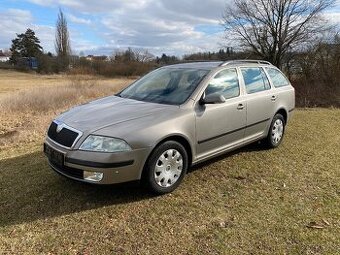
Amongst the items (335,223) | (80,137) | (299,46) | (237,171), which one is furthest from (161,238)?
(299,46)

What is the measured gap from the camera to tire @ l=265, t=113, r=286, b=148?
6383 millimetres

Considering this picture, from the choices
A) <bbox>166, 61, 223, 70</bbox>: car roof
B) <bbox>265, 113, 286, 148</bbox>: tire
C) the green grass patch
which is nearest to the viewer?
the green grass patch

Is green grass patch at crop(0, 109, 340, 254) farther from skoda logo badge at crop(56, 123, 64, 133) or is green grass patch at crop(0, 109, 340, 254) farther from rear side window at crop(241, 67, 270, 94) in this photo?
rear side window at crop(241, 67, 270, 94)

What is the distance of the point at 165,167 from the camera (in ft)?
14.4

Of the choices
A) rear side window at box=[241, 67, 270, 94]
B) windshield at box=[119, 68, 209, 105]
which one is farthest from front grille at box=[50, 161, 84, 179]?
rear side window at box=[241, 67, 270, 94]

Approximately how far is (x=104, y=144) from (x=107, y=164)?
0.23 m

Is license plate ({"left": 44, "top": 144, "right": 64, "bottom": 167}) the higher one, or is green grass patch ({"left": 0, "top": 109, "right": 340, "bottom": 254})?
license plate ({"left": 44, "top": 144, "right": 64, "bottom": 167})

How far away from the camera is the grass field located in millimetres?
3398

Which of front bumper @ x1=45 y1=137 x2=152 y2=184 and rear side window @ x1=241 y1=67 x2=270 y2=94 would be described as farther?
rear side window @ x1=241 y1=67 x2=270 y2=94

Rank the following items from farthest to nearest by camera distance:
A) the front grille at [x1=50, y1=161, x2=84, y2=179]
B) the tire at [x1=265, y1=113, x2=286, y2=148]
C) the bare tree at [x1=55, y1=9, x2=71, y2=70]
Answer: the bare tree at [x1=55, y1=9, x2=71, y2=70], the tire at [x1=265, y1=113, x2=286, y2=148], the front grille at [x1=50, y1=161, x2=84, y2=179]

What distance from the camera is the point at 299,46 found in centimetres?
2652

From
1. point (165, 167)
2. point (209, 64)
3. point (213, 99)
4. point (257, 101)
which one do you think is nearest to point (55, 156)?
point (165, 167)

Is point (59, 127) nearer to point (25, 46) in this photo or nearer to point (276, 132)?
point (276, 132)

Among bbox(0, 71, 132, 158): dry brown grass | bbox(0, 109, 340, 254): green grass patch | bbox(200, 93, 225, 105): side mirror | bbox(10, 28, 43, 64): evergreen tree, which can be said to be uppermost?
bbox(10, 28, 43, 64): evergreen tree
